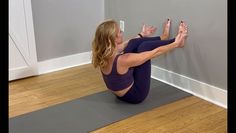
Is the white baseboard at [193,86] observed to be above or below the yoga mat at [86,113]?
above

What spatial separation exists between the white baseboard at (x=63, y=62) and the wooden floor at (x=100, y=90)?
0.08 m

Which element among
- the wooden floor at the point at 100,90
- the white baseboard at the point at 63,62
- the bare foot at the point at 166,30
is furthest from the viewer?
the white baseboard at the point at 63,62

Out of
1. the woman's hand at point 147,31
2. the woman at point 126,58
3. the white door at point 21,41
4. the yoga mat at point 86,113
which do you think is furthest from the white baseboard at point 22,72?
the woman's hand at point 147,31

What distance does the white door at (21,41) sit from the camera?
3.02m

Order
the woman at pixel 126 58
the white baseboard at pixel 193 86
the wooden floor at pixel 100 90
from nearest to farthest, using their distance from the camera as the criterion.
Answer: the wooden floor at pixel 100 90
the woman at pixel 126 58
the white baseboard at pixel 193 86

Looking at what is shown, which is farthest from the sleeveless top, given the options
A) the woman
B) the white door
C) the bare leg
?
the white door

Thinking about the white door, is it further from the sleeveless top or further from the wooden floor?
the sleeveless top

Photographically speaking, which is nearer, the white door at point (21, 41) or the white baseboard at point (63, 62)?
the white door at point (21, 41)

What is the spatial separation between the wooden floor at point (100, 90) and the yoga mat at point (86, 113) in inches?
2.9

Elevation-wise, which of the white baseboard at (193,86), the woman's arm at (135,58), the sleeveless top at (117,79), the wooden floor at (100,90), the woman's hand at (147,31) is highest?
the woman's hand at (147,31)

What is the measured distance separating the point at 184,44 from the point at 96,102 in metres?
0.91

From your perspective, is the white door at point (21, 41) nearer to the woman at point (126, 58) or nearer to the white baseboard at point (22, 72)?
the white baseboard at point (22, 72)

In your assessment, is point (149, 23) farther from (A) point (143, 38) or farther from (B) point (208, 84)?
(B) point (208, 84)
